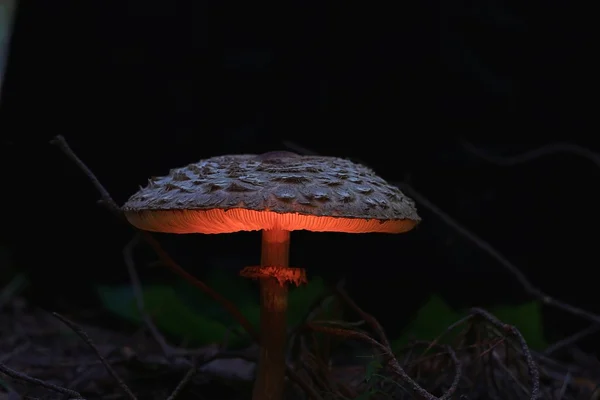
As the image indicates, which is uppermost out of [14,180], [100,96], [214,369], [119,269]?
[100,96]

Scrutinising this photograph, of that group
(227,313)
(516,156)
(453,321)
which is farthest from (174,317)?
(516,156)

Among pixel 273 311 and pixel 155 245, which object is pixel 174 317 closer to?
pixel 155 245

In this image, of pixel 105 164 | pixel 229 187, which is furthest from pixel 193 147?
pixel 229 187

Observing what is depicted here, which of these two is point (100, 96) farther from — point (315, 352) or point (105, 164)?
point (315, 352)

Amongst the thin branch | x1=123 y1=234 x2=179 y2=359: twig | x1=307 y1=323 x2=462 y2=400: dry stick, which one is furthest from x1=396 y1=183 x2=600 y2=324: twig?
x1=123 y1=234 x2=179 y2=359: twig

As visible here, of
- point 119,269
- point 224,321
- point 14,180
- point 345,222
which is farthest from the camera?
point 119,269

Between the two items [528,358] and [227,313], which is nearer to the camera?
[528,358]
